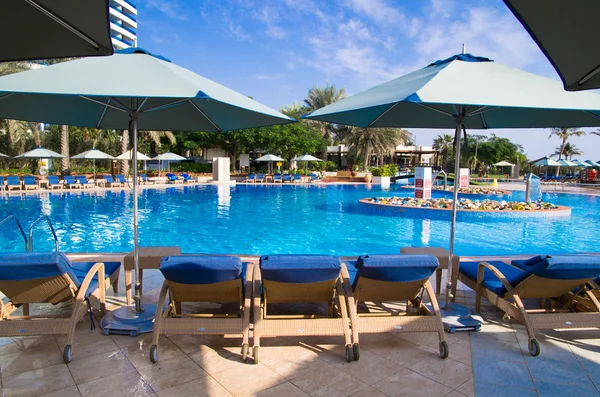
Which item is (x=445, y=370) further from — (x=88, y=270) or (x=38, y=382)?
(x=88, y=270)

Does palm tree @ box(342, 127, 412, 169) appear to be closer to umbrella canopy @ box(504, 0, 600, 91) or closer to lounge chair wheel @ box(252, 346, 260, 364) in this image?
lounge chair wheel @ box(252, 346, 260, 364)

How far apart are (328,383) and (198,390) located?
0.89 m

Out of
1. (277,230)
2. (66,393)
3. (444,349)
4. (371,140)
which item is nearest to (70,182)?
(277,230)

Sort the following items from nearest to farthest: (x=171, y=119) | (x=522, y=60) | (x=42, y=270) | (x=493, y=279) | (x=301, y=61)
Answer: (x=42, y=270) → (x=493, y=279) → (x=171, y=119) → (x=522, y=60) → (x=301, y=61)

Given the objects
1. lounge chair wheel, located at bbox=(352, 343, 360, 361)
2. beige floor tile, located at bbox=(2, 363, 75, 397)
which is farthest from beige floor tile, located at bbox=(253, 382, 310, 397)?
beige floor tile, located at bbox=(2, 363, 75, 397)

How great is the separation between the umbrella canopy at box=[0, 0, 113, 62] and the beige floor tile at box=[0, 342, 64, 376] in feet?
7.14

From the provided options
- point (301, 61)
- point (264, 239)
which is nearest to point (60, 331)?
point (264, 239)

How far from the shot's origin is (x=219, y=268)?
3.11 metres

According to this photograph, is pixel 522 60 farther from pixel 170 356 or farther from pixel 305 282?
pixel 170 356

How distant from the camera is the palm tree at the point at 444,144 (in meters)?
59.3

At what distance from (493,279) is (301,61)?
27.3 m

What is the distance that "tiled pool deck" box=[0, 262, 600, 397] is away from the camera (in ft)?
8.91

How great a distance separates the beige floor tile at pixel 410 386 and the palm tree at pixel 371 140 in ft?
110

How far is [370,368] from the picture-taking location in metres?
3.02
